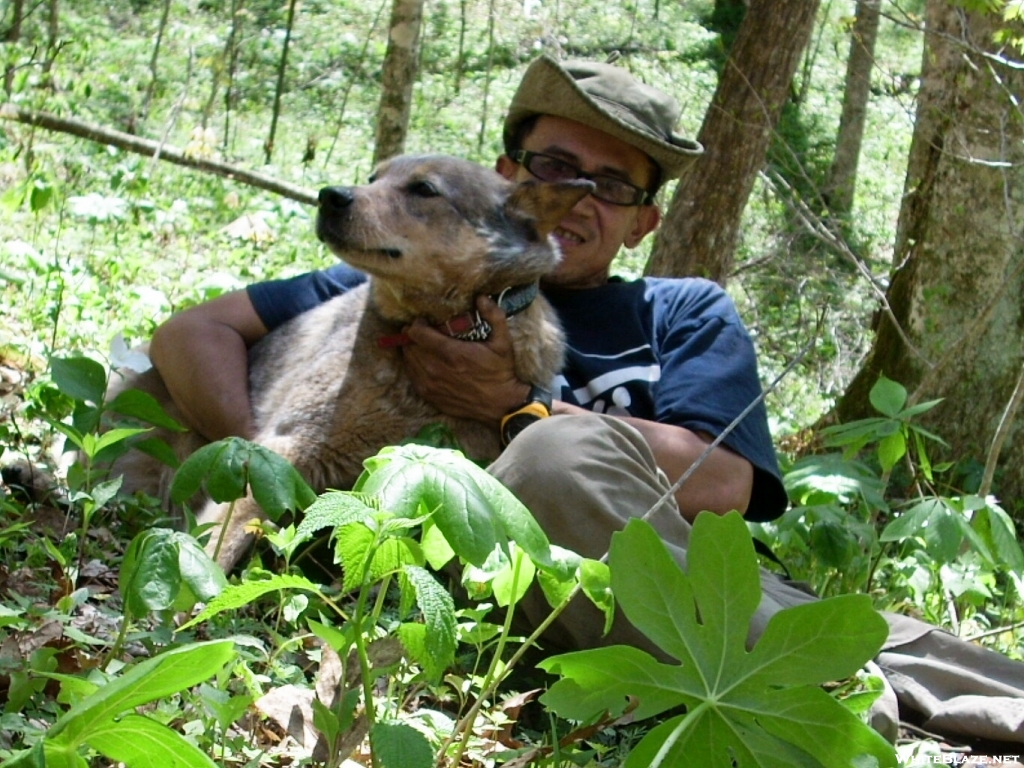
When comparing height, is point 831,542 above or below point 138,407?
below

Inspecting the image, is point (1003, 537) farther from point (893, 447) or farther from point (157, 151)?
point (157, 151)

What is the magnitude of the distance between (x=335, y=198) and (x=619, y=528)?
1.66 meters

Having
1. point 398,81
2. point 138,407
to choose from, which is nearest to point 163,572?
point 138,407

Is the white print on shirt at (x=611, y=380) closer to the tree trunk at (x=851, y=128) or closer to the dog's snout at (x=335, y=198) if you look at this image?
the dog's snout at (x=335, y=198)

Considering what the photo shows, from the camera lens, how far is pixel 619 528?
2.78 meters

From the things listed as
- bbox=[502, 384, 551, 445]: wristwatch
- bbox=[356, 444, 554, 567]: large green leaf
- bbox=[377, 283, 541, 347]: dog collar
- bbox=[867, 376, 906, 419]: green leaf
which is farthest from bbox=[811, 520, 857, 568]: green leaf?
bbox=[356, 444, 554, 567]: large green leaf

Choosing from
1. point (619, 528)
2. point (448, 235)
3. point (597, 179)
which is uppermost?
point (597, 179)

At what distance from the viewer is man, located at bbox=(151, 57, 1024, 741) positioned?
11.5 feet

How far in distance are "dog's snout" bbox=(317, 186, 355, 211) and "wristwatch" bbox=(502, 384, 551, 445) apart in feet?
2.86

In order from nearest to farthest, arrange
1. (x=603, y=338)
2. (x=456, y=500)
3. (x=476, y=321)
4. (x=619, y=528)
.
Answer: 1. (x=456, y=500)
2. (x=619, y=528)
3. (x=476, y=321)
4. (x=603, y=338)

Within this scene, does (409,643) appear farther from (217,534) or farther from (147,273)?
(147,273)

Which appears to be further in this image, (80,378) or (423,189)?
(423,189)

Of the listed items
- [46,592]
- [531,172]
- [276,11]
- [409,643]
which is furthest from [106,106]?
[409,643]

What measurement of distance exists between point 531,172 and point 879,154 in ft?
41.8
